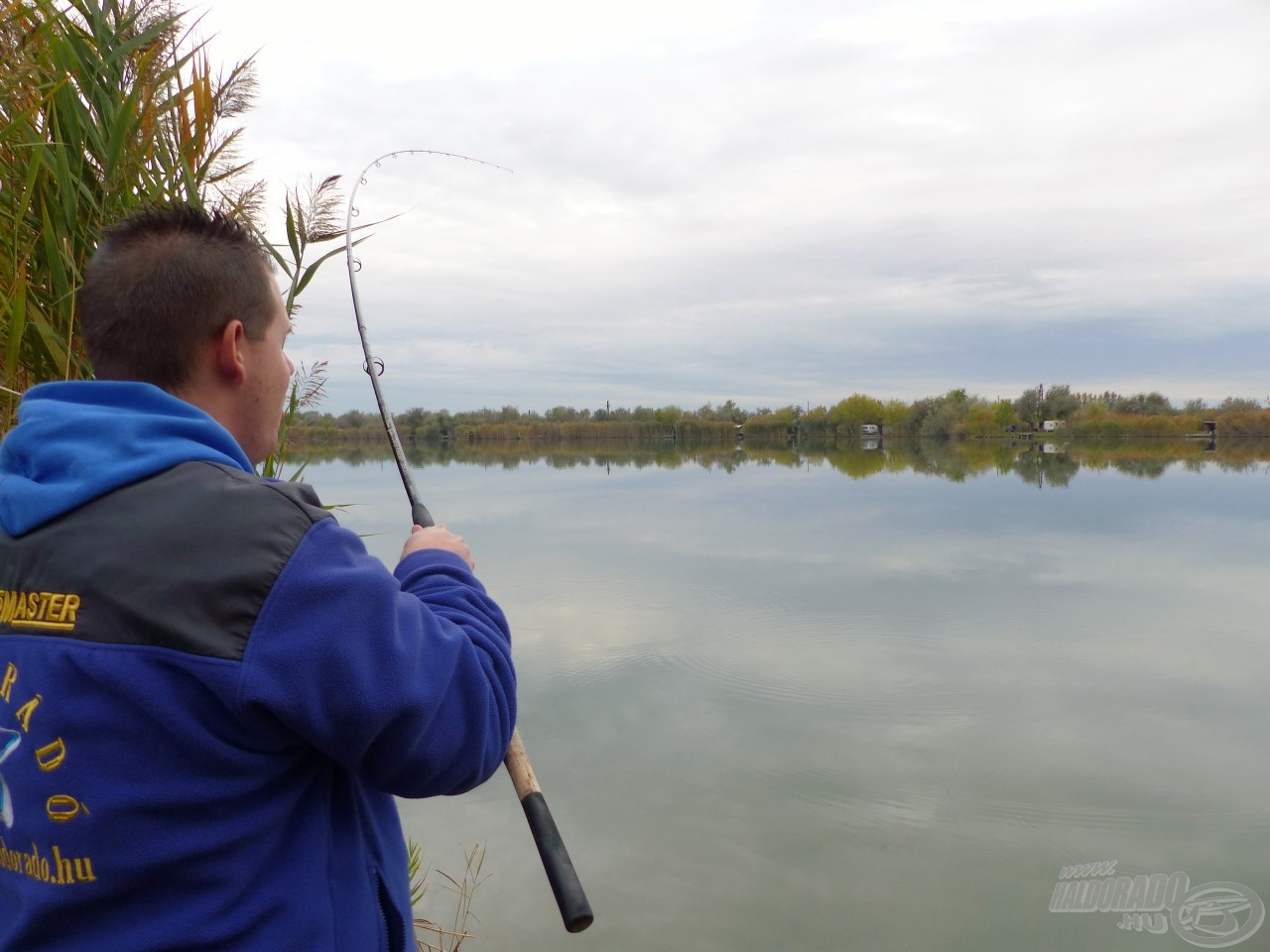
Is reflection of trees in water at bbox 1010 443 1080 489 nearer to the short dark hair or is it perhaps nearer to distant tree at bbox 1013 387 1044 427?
distant tree at bbox 1013 387 1044 427

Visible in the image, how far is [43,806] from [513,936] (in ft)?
9.51

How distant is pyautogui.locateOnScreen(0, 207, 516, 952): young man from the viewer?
0.74 m

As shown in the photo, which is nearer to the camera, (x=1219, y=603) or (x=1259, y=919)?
(x=1259, y=919)

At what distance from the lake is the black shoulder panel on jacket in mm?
2935

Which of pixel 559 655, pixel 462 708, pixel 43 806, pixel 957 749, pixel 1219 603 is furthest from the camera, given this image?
pixel 1219 603

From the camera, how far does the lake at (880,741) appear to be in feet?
11.2

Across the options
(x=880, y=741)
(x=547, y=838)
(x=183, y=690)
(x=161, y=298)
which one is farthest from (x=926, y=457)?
(x=183, y=690)

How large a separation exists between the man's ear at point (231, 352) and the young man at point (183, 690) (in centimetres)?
7

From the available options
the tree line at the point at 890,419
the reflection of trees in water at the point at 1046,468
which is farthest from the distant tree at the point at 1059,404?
the reflection of trees in water at the point at 1046,468

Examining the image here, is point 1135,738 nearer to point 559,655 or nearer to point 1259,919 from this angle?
point 1259,919

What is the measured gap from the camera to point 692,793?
427 cm

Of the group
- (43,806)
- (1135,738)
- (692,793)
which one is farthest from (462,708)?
(1135,738)

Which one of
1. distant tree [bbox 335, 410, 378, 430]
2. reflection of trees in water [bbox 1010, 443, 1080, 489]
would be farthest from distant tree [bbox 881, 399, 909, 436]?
distant tree [bbox 335, 410, 378, 430]

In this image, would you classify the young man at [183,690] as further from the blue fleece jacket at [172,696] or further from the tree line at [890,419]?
the tree line at [890,419]
